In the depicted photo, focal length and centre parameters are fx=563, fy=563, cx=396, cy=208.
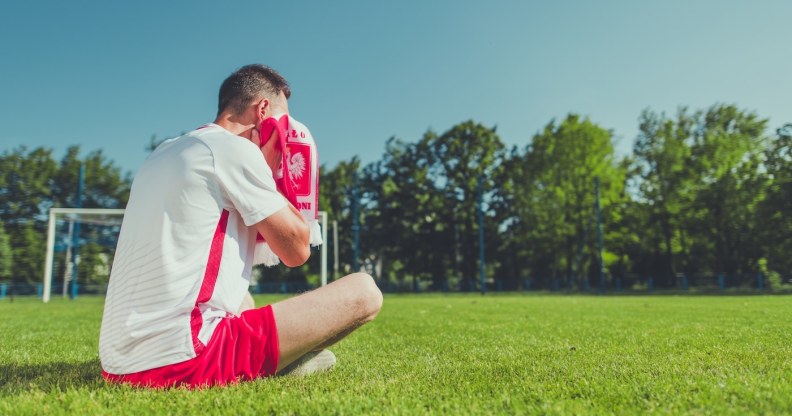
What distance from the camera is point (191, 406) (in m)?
2.29

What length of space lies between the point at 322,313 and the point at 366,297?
0.79 feet

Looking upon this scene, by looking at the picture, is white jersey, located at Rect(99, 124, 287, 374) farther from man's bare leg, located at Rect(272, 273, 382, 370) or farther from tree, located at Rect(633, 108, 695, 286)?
tree, located at Rect(633, 108, 695, 286)

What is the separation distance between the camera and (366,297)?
2.85m

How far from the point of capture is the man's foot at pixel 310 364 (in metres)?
3.08

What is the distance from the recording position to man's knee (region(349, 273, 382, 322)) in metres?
2.84

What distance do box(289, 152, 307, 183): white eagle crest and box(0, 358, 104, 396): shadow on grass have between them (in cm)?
141

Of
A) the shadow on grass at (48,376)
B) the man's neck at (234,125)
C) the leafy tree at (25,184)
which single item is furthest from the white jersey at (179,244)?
the leafy tree at (25,184)

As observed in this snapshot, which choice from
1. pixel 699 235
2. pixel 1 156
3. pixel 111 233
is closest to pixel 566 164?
pixel 699 235

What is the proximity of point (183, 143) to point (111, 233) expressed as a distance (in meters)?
24.3

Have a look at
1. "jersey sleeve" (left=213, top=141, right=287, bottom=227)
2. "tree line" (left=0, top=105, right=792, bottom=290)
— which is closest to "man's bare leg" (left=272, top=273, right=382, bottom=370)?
"jersey sleeve" (left=213, top=141, right=287, bottom=227)

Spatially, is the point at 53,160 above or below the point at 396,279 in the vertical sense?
above

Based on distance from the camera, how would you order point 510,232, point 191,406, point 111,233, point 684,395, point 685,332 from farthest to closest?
point 510,232 < point 111,233 < point 685,332 < point 684,395 < point 191,406

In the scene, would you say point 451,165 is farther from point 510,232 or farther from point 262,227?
point 262,227

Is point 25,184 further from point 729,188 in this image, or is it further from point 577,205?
point 729,188
